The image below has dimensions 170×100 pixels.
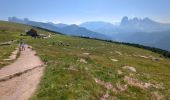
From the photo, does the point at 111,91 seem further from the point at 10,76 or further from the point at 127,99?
the point at 10,76

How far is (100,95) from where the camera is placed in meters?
29.1

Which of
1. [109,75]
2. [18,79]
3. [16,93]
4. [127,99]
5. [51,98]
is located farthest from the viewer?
[109,75]

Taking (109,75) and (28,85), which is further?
(109,75)

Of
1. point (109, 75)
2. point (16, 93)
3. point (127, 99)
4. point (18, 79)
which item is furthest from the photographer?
point (109, 75)

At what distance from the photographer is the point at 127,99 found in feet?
99.7

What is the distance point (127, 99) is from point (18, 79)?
13.6 meters

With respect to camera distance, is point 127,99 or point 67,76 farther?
point 67,76

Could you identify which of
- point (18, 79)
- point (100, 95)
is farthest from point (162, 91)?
point (18, 79)

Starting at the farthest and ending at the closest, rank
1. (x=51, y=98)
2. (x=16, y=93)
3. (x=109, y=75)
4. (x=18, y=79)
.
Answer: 1. (x=109, y=75)
2. (x=18, y=79)
3. (x=16, y=93)
4. (x=51, y=98)

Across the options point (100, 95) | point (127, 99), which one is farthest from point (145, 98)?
point (100, 95)

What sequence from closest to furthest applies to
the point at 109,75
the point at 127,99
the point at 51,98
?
the point at 51,98 → the point at 127,99 → the point at 109,75

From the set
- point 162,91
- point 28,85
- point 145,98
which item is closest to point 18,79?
point 28,85

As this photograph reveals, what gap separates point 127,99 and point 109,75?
8.31 m

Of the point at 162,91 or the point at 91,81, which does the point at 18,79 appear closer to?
the point at 91,81
